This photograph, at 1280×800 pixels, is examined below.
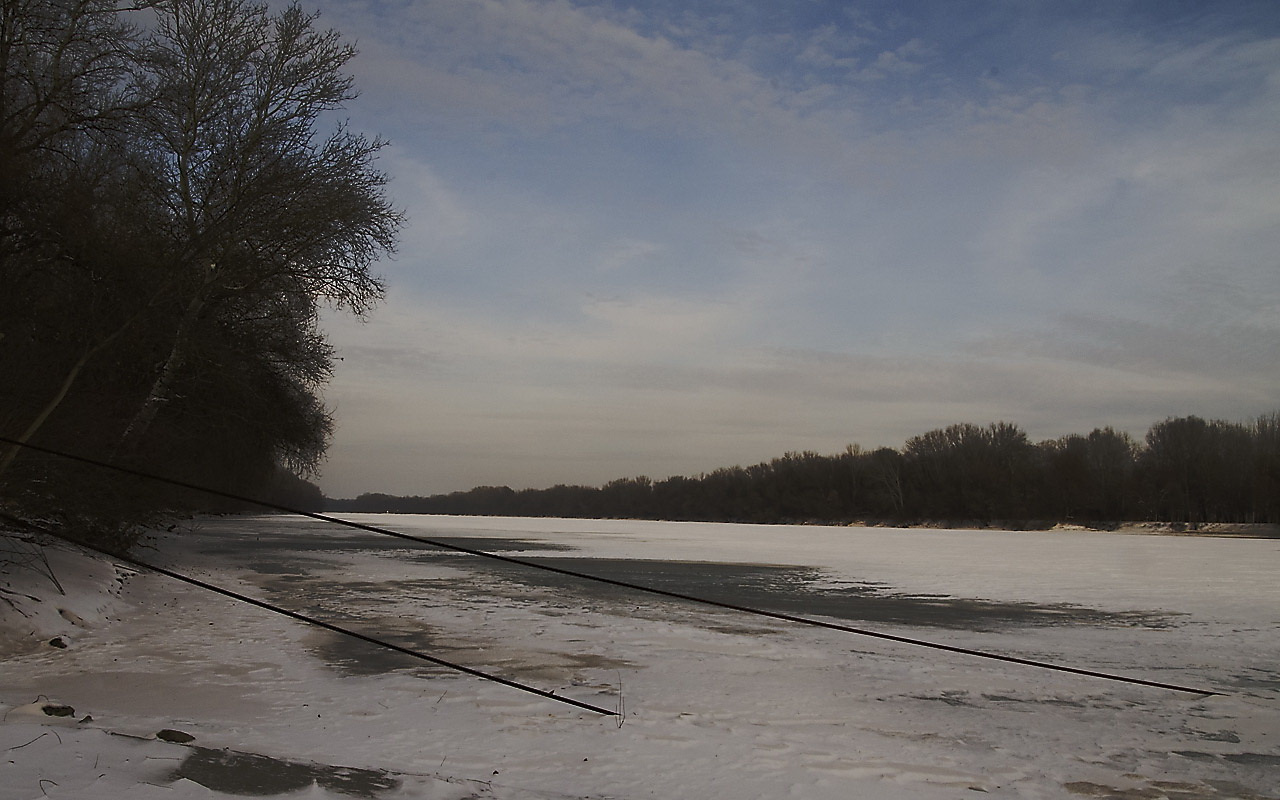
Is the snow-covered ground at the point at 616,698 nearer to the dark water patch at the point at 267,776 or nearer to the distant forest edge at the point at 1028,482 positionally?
the dark water patch at the point at 267,776

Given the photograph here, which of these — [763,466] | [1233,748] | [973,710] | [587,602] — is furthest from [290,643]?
[763,466]

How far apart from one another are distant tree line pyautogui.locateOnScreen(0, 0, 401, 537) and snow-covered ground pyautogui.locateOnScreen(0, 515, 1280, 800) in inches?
87.4

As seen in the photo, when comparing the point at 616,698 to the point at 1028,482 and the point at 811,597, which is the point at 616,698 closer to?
the point at 811,597

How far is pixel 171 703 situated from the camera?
23.1ft

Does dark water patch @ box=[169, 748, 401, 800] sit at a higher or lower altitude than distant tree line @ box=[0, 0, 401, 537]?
lower

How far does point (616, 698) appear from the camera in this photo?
307 inches

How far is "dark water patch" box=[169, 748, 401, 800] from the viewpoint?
15.9ft

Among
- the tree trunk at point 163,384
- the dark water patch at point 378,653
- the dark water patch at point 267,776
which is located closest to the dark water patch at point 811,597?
the dark water patch at point 378,653

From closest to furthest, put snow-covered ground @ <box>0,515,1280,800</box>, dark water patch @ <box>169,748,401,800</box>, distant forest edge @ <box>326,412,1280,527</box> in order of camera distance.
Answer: dark water patch @ <box>169,748,401,800</box> < snow-covered ground @ <box>0,515,1280,800</box> < distant forest edge @ <box>326,412,1280,527</box>

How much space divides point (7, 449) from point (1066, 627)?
1351cm

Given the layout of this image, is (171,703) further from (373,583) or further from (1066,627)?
(1066,627)

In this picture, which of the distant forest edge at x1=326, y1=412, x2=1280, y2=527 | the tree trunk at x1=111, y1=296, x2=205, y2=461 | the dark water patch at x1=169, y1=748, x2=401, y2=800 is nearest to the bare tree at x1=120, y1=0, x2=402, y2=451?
the tree trunk at x1=111, y1=296, x2=205, y2=461

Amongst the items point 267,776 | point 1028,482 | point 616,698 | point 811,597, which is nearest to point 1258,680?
point 616,698

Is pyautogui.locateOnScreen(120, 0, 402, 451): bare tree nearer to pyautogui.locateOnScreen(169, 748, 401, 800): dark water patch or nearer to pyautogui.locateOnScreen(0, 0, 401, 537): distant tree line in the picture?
pyautogui.locateOnScreen(0, 0, 401, 537): distant tree line
